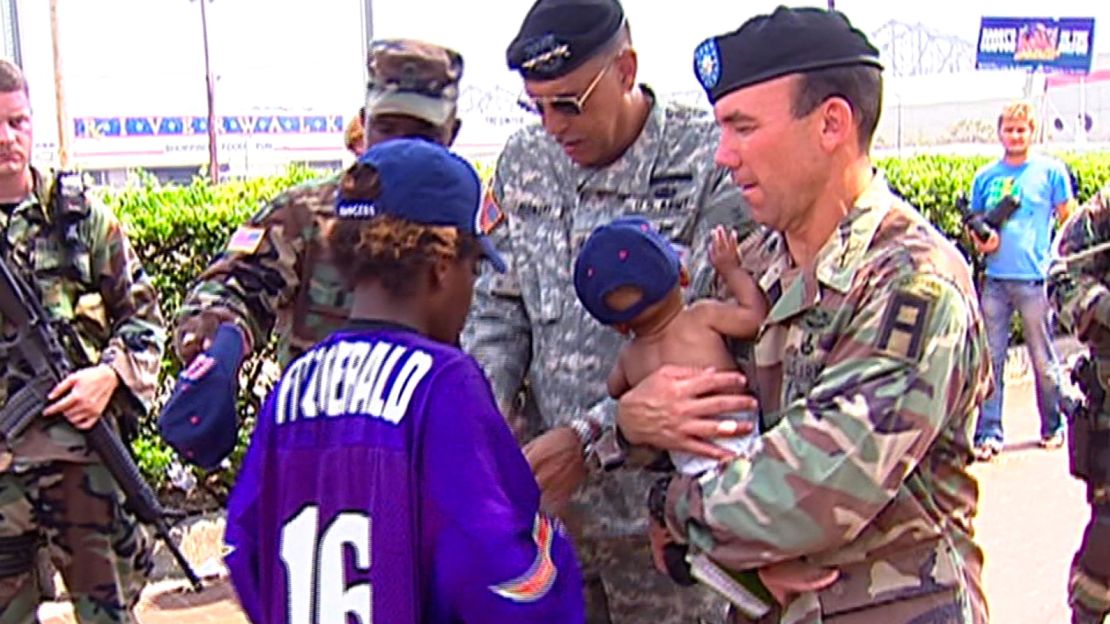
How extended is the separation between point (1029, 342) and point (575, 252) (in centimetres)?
545

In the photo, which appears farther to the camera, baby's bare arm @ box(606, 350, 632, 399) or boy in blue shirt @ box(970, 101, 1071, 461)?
boy in blue shirt @ box(970, 101, 1071, 461)

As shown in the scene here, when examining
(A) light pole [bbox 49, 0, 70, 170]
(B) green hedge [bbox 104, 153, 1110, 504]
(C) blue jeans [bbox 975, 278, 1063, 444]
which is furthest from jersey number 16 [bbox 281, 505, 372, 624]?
(A) light pole [bbox 49, 0, 70, 170]

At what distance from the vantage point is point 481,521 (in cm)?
185

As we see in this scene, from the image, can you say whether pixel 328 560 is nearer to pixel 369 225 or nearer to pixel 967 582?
pixel 369 225

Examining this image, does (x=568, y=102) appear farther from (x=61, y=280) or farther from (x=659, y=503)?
(x=61, y=280)

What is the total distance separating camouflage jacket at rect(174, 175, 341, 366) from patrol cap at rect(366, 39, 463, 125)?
0.24 meters

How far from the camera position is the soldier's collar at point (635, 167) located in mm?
2691

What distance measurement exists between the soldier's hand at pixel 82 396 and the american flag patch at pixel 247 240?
3.55ft

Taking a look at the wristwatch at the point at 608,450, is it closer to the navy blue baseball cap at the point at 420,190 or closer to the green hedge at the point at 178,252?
the navy blue baseball cap at the point at 420,190

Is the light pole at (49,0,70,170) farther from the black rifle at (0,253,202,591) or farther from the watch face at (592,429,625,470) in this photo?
the watch face at (592,429,625,470)

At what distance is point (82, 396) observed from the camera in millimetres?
3768

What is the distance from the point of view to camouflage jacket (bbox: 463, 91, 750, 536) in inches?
104

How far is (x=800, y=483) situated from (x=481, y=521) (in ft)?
1.50

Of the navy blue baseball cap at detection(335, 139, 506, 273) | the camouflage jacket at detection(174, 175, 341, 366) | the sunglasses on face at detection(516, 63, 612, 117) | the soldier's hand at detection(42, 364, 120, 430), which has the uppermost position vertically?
the sunglasses on face at detection(516, 63, 612, 117)
